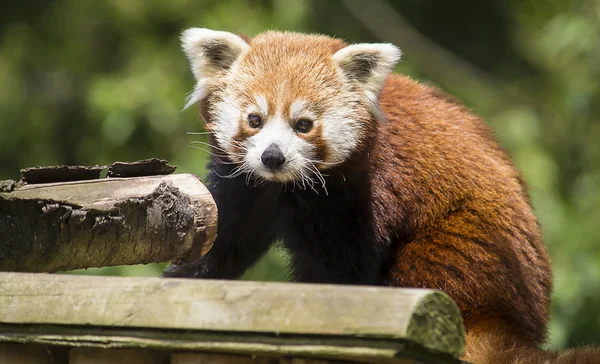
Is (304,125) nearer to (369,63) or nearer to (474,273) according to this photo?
(369,63)

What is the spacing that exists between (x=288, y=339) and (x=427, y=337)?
30cm

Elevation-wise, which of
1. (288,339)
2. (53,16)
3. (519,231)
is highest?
(288,339)

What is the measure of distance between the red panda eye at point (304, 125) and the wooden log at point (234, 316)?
1632 millimetres

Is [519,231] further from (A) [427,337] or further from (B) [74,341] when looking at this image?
(B) [74,341]

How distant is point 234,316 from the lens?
1866 millimetres

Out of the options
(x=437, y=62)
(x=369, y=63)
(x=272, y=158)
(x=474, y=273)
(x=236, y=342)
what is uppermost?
(x=369, y=63)

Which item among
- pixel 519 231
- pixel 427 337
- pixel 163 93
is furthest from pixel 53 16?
pixel 427 337

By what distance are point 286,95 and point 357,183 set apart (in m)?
0.47

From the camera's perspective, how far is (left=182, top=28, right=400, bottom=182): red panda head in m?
3.47

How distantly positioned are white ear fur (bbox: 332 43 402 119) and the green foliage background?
2.89 m

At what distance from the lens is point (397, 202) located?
3.46m

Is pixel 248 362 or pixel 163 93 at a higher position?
pixel 248 362

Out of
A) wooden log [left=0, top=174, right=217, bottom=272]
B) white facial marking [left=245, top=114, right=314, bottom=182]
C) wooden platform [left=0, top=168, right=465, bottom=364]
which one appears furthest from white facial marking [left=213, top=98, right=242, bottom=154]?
wooden platform [left=0, top=168, right=465, bottom=364]

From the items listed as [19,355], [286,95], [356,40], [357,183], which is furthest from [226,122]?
[356,40]
